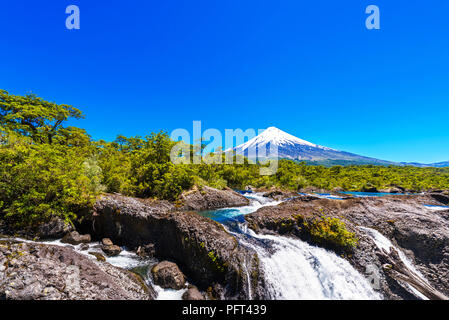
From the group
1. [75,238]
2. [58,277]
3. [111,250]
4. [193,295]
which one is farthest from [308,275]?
[75,238]

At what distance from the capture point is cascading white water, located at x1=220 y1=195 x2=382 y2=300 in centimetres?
755

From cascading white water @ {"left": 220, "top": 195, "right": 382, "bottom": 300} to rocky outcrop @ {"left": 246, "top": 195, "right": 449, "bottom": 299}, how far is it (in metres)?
0.86

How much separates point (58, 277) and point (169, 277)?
4307 mm

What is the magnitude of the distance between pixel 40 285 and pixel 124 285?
2.94m

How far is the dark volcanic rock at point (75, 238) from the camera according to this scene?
11.1 meters

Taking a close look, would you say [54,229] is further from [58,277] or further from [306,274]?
[306,274]

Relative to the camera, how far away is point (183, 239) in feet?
31.5

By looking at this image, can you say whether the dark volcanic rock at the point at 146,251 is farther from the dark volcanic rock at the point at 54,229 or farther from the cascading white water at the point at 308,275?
the cascading white water at the point at 308,275

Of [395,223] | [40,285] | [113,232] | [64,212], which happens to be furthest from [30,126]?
[395,223]

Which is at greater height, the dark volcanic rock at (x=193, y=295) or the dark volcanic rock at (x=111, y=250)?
the dark volcanic rock at (x=111, y=250)

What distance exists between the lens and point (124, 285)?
25.5 ft

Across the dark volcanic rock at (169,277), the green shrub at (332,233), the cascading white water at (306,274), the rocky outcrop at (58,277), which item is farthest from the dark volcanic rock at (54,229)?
the green shrub at (332,233)

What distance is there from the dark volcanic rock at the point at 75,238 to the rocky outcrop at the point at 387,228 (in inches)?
455

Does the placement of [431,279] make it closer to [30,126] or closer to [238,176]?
[238,176]
